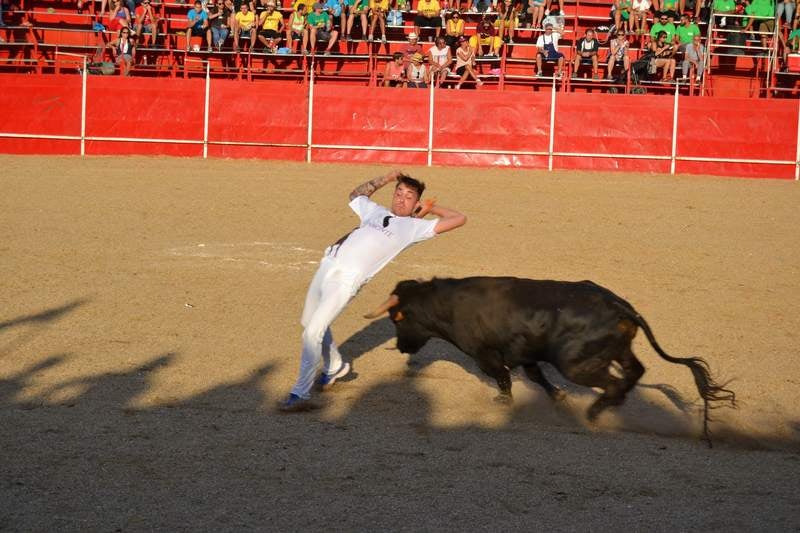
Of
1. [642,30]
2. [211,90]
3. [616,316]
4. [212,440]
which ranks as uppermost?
[642,30]

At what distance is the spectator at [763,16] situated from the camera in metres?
25.2

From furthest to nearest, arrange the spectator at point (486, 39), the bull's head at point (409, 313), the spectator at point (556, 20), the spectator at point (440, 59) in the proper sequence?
the spectator at point (556, 20) → the spectator at point (486, 39) → the spectator at point (440, 59) → the bull's head at point (409, 313)

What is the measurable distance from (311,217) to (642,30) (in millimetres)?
12723

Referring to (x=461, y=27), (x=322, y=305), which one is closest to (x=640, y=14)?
(x=461, y=27)

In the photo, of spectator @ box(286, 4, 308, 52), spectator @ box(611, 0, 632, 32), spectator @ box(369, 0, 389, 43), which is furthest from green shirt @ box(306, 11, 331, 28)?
spectator @ box(611, 0, 632, 32)

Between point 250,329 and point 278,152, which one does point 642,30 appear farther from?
point 250,329

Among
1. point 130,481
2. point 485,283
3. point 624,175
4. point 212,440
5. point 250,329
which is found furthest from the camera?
point 624,175

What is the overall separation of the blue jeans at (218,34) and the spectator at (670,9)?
409 inches

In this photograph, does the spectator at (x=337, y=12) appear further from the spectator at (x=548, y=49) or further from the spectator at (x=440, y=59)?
the spectator at (x=548, y=49)

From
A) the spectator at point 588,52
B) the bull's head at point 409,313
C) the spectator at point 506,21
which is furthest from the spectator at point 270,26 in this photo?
the bull's head at point 409,313

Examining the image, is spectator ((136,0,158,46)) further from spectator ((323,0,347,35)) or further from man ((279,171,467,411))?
man ((279,171,467,411))

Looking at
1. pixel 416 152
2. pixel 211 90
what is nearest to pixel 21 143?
pixel 211 90

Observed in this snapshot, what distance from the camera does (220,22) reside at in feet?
83.6

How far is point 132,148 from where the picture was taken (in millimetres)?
21875
